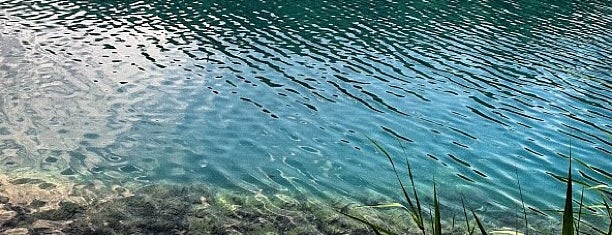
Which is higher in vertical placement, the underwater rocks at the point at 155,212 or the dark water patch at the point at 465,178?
the underwater rocks at the point at 155,212

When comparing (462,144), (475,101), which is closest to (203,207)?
(462,144)

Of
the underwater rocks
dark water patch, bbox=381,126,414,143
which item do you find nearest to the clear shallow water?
dark water patch, bbox=381,126,414,143

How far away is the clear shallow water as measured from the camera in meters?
16.8

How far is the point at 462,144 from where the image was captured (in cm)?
1925

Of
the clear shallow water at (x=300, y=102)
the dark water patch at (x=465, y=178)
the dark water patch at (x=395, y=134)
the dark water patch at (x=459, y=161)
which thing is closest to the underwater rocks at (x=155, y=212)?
the clear shallow water at (x=300, y=102)

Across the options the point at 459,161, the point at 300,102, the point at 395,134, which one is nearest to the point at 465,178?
the point at 459,161

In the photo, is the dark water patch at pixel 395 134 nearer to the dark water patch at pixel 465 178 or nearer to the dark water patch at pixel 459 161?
the dark water patch at pixel 459 161

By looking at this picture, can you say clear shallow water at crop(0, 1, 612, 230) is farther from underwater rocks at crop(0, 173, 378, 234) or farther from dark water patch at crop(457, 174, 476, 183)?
underwater rocks at crop(0, 173, 378, 234)

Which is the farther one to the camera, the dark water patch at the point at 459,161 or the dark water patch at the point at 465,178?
the dark water patch at the point at 459,161

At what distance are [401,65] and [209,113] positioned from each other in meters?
11.7

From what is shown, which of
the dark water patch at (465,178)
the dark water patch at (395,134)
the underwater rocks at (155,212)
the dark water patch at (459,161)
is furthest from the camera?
the dark water patch at (395,134)

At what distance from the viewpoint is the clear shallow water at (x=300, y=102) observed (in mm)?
16766

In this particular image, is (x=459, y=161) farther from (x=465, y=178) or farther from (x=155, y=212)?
(x=155, y=212)

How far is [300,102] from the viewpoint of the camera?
22.8m
